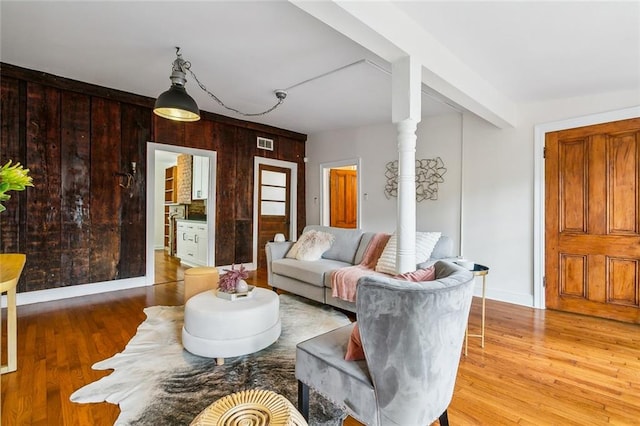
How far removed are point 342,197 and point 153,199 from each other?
3483mm

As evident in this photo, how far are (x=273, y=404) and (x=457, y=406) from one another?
1.24 m

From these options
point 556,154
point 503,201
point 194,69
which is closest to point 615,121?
point 556,154

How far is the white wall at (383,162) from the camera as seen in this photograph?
4441 mm

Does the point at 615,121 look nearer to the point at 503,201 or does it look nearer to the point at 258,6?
the point at 503,201

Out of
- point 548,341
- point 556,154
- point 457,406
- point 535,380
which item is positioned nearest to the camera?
point 457,406

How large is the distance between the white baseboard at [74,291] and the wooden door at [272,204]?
6.94 feet

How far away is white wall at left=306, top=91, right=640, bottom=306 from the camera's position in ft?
12.3

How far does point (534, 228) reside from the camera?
3.76 meters

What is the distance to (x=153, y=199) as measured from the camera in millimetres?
4480

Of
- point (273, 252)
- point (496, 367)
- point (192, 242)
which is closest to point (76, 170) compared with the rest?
point (192, 242)

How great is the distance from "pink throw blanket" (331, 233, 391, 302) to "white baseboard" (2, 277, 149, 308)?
2.97 metres

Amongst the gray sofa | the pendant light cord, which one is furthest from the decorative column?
the pendant light cord

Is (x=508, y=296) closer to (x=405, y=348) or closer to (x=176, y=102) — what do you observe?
(x=405, y=348)

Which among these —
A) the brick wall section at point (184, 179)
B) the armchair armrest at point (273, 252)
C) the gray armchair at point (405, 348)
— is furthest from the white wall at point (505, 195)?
the brick wall section at point (184, 179)
